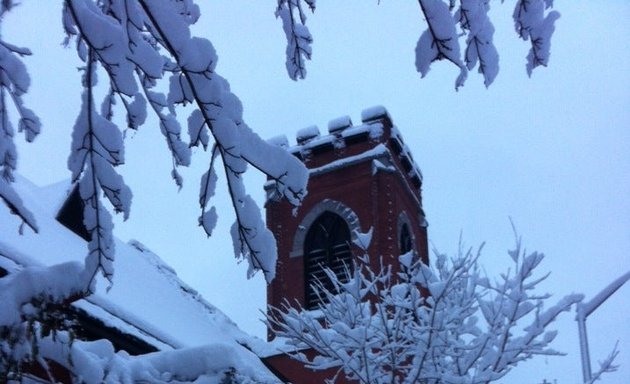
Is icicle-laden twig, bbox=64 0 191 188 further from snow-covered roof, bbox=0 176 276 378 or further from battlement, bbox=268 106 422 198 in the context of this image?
battlement, bbox=268 106 422 198

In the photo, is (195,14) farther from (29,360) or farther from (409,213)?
(409,213)

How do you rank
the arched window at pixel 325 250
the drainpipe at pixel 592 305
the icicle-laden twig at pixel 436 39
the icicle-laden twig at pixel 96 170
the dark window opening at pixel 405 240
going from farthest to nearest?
the dark window opening at pixel 405 240, the arched window at pixel 325 250, the drainpipe at pixel 592 305, the icicle-laden twig at pixel 96 170, the icicle-laden twig at pixel 436 39

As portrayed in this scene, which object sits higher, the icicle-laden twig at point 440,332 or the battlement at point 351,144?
the battlement at point 351,144

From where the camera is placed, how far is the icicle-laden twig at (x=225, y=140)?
2859 millimetres

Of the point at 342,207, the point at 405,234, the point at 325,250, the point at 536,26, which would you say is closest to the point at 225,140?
the point at 536,26

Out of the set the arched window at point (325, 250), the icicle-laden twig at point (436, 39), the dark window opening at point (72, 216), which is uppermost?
the arched window at point (325, 250)

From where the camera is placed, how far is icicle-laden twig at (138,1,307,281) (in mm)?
2859

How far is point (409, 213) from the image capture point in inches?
947

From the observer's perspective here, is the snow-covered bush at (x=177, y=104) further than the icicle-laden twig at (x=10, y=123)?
No

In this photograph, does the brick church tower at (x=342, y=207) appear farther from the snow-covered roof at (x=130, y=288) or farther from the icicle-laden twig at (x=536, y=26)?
the icicle-laden twig at (x=536, y=26)

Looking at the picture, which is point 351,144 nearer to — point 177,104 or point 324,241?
point 324,241

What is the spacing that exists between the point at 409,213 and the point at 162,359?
744 inches

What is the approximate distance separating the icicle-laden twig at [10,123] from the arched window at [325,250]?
55.3 feet

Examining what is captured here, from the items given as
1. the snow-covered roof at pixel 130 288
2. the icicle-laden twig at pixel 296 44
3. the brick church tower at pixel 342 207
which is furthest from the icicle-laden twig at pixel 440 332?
the brick church tower at pixel 342 207
